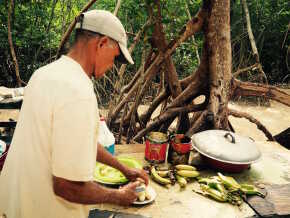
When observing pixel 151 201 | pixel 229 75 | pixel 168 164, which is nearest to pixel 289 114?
pixel 229 75

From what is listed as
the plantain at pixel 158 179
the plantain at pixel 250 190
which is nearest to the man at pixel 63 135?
the plantain at pixel 158 179

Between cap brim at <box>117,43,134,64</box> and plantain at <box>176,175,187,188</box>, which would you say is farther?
plantain at <box>176,175,187,188</box>

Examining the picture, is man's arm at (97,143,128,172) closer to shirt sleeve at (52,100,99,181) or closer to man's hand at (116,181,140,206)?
man's hand at (116,181,140,206)

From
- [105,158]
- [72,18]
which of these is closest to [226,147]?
[105,158]

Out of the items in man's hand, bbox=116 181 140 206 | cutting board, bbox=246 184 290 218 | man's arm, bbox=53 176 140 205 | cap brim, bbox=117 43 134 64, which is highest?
cap brim, bbox=117 43 134 64

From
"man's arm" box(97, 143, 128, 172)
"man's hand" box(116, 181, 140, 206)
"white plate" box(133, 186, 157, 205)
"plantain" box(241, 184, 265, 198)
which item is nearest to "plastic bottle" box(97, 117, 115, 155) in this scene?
"man's arm" box(97, 143, 128, 172)

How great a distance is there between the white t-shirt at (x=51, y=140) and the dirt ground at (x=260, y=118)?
222 inches

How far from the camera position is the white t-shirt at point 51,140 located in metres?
1.37

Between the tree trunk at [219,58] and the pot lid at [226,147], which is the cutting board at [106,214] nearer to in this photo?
the pot lid at [226,147]

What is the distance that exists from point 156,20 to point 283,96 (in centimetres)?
238

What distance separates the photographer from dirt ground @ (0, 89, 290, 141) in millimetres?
8070

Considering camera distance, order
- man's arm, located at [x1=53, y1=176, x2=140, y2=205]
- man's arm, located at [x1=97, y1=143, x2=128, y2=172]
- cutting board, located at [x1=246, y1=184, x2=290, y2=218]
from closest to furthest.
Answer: man's arm, located at [x1=53, y1=176, x2=140, y2=205] < man's arm, located at [x1=97, y1=143, x2=128, y2=172] < cutting board, located at [x1=246, y1=184, x2=290, y2=218]

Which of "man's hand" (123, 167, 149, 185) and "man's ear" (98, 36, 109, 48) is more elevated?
"man's ear" (98, 36, 109, 48)

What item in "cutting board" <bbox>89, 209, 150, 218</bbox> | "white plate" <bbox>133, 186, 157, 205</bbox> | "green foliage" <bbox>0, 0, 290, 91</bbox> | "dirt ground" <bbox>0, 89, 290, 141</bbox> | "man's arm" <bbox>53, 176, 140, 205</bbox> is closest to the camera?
"man's arm" <bbox>53, 176, 140, 205</bbox>
